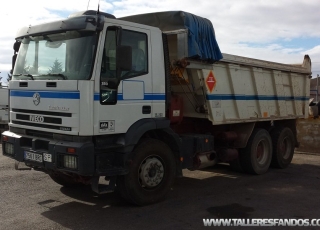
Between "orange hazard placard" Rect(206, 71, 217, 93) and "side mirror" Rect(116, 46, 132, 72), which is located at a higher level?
"side mirror" Rect(116, 46, 132, 72)

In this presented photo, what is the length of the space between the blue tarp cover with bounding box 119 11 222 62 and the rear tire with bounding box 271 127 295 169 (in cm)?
347

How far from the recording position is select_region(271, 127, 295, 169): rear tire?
1011 centimetres

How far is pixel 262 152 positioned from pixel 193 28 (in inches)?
161

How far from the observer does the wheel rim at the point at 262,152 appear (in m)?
9.66

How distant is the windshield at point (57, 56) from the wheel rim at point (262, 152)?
549cm

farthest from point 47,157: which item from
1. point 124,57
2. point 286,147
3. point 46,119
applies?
point 286,147

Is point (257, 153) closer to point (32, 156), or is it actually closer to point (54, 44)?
point (32, 156)

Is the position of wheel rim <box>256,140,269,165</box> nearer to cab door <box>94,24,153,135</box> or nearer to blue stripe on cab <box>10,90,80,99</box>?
cab door <box>94,24,153,135</box>

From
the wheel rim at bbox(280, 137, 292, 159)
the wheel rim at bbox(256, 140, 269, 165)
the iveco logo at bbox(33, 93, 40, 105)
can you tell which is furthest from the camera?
the wheel rim at bbox(280, 137, 292, 159)

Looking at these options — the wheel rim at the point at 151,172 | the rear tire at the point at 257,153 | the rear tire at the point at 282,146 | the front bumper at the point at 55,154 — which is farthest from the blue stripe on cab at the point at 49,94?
the rear tire at the point at 282,146

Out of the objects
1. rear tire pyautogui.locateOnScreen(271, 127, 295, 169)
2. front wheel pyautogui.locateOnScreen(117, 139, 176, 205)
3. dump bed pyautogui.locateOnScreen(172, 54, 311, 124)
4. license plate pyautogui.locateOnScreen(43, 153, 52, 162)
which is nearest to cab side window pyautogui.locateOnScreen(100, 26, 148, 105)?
front wheel pyautogui.locateOnScreen(117, 139, 176, 205)

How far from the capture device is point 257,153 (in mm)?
9570

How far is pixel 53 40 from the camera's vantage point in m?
6.17

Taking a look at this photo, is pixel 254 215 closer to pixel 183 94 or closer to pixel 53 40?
pixel 183 94
